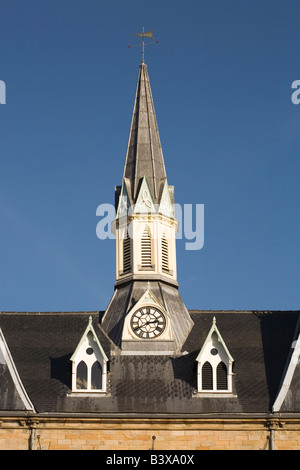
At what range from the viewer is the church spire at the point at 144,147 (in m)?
60.7

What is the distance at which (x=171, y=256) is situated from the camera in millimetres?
59438

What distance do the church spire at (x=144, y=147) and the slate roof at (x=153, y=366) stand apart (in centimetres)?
799

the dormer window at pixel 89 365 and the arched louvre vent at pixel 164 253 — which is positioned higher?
the arched louvre vent at pixel 164 253

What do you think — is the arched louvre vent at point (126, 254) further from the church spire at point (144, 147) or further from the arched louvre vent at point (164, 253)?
the church spire at point (144, 147)

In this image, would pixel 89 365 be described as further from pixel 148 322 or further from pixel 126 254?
pixel 126 254

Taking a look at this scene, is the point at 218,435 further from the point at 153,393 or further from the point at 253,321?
the point at 253,321

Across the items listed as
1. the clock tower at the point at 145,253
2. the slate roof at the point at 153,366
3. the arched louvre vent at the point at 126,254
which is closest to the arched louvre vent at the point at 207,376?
the slate roof at the point at 153,366

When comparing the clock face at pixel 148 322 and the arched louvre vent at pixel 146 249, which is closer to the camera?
the clock face at pixel 148 322

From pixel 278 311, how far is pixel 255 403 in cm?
730

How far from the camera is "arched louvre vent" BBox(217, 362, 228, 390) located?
51906mm

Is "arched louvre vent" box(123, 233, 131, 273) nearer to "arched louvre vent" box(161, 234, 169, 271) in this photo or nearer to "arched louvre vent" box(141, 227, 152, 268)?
"arched louvre vent" box(141, 227, 152, 268)

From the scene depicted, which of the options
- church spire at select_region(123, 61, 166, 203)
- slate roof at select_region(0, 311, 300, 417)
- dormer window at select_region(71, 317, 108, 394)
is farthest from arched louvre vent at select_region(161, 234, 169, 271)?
dormer window at select_region(71, 317, 108, 394)

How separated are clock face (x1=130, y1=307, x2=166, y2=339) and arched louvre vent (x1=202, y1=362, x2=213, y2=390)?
3.46 m
